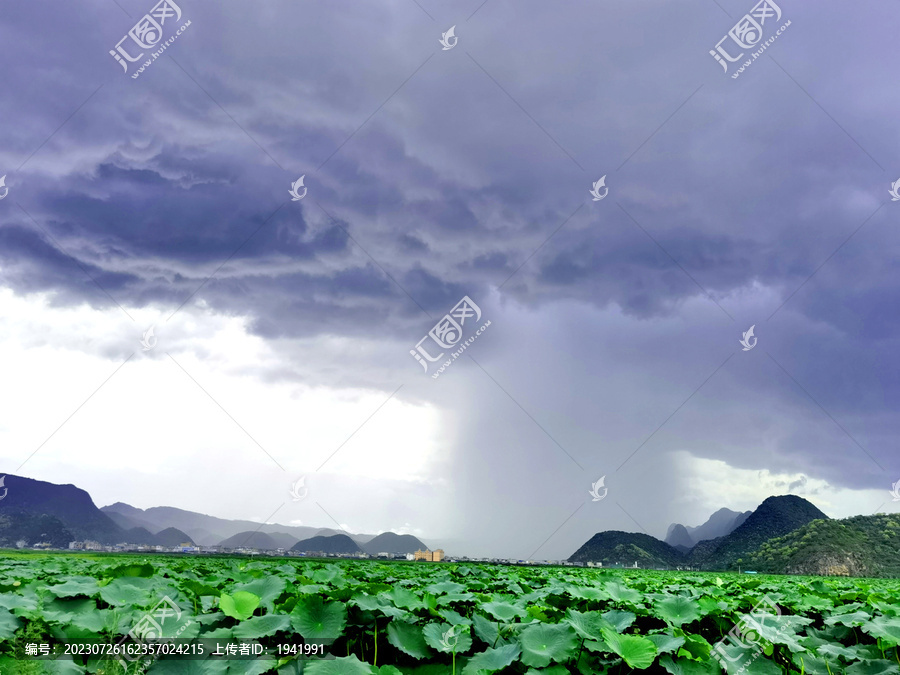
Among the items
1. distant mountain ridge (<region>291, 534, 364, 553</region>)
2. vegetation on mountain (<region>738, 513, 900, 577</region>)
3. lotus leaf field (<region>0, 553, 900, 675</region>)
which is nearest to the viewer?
lotus leaf field (<region>0, 553, 900, 675</region>)

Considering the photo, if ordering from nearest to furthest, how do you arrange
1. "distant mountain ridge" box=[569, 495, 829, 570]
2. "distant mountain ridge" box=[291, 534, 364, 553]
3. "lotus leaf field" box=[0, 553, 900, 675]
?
"lotus leaf field" box=[0, 553, 900, 675]
"distant mountain ridge" box=[569, 495, 829, 570]
"distant mountain ridge" box=[291, 534, 364, 553]

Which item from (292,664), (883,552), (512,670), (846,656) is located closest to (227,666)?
(292,664)

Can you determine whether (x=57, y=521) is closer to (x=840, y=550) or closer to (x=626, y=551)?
(x=626, y=551)

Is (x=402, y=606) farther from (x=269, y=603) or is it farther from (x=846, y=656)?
(x=846, y=656)

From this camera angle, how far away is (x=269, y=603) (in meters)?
3.97

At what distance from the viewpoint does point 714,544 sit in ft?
383

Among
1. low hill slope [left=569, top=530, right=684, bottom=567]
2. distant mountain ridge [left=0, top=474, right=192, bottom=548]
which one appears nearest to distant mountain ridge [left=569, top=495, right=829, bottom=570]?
low hill slope [left=569, top=530, right=684, bottom=567]

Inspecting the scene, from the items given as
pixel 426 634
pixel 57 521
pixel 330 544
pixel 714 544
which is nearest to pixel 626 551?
pixel 714 544

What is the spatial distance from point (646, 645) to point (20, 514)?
176007 mm

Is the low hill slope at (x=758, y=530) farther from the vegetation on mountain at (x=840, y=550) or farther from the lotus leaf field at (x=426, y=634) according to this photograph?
Result: the lotus leaf field at (x=426, y=634)

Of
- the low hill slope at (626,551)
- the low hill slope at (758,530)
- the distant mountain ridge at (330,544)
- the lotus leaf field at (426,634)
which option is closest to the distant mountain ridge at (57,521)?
the distant mountain ridge at (330,544)

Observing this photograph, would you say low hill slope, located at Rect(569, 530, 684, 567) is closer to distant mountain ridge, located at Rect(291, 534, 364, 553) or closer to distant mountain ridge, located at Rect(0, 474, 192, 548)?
distant mountain ridge, located at Rect(291, 534, 364, 553)

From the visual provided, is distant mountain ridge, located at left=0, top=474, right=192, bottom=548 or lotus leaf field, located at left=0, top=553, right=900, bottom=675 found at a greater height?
distant mountain ridge, located at left=0, top=474, right=192, bottom=548

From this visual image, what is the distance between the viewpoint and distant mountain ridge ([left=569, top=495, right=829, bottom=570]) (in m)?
102
